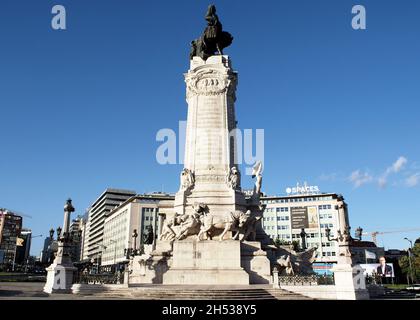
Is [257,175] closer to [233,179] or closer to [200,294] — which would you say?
[233,179]

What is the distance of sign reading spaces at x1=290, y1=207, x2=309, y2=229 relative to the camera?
10250 centimetres

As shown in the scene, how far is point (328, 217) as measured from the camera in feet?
331

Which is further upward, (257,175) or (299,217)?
(299,217)

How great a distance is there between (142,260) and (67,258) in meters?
5.54

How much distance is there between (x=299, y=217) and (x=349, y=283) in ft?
272

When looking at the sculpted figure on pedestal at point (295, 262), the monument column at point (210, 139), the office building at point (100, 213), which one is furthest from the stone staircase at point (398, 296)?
the office building at point (100, 213)

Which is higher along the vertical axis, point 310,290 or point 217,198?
point 217,198

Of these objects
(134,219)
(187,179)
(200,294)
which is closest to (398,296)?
(200,294)

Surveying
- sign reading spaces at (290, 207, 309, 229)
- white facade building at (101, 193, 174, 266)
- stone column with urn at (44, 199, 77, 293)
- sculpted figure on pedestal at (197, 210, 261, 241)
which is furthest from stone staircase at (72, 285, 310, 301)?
sign reading spaces at (290, 207, 309, 229)

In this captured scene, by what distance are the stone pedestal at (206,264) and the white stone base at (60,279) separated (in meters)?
6.42

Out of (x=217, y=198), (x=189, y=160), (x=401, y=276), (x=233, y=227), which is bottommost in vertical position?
(x=401, y=276)

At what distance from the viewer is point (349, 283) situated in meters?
22.3
